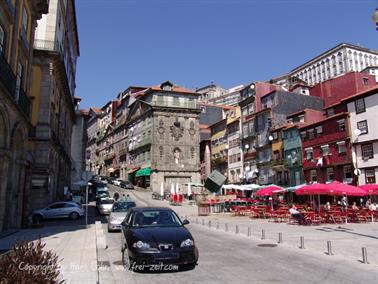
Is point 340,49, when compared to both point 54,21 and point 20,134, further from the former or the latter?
point 20,134

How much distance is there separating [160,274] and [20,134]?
13.6m

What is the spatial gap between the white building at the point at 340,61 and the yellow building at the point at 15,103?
96.6 m

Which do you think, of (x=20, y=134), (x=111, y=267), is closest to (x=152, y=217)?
(x=111, y=267)

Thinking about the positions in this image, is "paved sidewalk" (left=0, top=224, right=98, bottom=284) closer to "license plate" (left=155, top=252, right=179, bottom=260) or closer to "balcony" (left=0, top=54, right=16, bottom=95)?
"license plate" (left=155, top=252, right=179, bottom=260)

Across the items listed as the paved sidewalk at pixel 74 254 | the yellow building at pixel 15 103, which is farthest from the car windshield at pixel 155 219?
the yellow building at pixel 15 103

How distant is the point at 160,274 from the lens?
8656 mm

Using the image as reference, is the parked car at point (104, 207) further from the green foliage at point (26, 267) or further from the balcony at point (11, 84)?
the green foliage at point (26, 267)

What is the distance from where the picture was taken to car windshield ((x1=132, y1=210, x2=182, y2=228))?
390 inches

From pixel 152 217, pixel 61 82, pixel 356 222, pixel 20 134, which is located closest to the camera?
pixel 152 217

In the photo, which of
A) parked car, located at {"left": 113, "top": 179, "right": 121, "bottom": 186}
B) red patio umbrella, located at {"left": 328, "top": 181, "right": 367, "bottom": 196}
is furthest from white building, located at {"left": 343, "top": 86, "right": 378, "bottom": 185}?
parked car, located at {"left": 113, "top": 179, "right": 121, "bottom": 186}

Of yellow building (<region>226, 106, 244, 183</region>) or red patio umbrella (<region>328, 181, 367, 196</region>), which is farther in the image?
yellow building (<region>226, 106, 244, 183</region>)

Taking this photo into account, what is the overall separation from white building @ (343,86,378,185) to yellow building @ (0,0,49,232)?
29.6m

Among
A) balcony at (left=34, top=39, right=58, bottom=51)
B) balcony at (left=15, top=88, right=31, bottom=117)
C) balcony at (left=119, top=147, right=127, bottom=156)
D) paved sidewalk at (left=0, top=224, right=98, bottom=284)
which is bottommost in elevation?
paved sidewalk at (left=0, top=224, right=98, bottom=284)

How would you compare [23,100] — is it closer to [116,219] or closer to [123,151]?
[116,219]
